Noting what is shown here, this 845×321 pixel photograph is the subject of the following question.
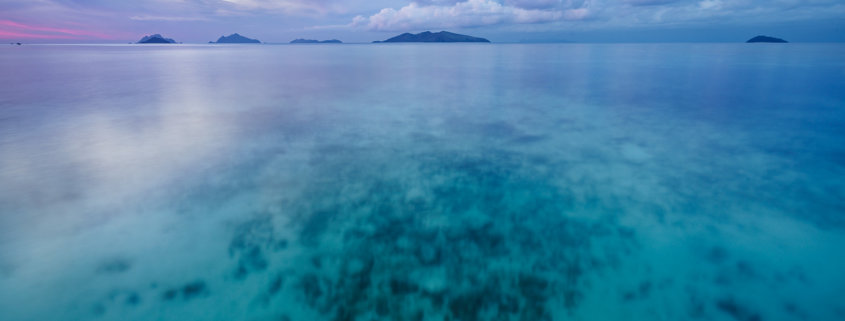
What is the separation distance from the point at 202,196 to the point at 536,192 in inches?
308

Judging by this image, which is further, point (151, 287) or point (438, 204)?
point (438, 204)

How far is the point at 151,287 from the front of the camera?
19.9 feet

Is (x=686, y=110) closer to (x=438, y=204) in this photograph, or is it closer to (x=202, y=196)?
(x=438, y=204)

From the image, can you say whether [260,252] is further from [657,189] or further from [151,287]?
[657,189]

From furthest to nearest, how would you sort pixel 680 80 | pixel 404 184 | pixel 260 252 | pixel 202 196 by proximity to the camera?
pixel 680 80
pixel 404 184
pixel 202 196
pixel 260 252

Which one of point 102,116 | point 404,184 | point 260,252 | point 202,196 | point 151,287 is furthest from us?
point 102,116

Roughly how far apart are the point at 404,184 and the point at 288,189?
279 cm

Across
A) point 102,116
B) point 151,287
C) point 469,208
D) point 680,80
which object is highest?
point 680,80

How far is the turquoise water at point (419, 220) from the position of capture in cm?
587

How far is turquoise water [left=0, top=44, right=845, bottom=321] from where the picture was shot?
587 centimetres

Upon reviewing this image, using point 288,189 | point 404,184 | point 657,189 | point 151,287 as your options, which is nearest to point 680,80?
point 657,189

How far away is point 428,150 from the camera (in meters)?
12.4

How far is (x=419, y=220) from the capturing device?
7.97 meters

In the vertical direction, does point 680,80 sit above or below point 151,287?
above
